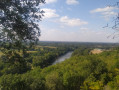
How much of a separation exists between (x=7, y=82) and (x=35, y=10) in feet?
33.9

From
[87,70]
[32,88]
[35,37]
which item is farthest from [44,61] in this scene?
[35,37]

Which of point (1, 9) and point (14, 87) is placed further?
point (14, 87)

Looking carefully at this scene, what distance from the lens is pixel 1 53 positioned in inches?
101

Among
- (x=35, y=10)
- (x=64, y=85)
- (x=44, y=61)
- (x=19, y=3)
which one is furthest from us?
(x=44, y=61)

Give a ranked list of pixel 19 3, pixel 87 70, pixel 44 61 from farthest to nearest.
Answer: pixel 44 61 < pixel 87 70 < pixel 19 3

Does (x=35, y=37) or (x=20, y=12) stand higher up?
(x=20, y=12)

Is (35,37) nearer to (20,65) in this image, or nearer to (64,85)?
(20,65)

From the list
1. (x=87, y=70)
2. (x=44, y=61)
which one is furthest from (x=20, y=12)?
(x=44, y=61)

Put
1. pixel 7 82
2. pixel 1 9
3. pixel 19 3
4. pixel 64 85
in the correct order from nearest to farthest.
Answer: pixel 1 9, pixel 19 3, pixel 7 82, pixel 64 85

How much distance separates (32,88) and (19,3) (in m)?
10.6

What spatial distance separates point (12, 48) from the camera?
2549 millimetres

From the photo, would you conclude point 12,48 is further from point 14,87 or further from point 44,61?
point 44,61

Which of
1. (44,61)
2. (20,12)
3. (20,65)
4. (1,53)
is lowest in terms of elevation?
(44,61)

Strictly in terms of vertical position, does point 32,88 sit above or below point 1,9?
below
